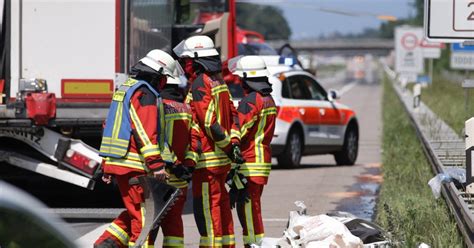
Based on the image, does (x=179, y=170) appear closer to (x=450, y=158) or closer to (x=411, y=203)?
(x=411, y=203)

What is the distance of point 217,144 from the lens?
8.77 metres

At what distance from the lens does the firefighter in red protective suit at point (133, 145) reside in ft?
26.3

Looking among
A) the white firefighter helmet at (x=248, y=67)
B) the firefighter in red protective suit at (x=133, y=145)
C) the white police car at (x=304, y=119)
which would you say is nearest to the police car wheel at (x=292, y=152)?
the white police car at (x=304, y=119)

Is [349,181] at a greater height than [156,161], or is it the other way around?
[156,161]

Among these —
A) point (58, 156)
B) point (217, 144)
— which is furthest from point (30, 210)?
point (58, 156)

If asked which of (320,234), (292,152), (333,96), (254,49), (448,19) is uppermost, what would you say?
(448,19)

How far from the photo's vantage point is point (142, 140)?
8.00 metres

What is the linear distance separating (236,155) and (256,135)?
0.52 metres

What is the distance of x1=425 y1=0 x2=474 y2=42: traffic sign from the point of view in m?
8.47

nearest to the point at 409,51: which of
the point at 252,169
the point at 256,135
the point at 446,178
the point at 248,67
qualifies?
the point at 446,178

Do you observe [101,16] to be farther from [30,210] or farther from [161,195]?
[30,210]

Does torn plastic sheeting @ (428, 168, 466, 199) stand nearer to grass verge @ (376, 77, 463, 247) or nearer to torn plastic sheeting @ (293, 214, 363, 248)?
grass verge @ (376, 77, 463, 247)

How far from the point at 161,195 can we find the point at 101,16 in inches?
159

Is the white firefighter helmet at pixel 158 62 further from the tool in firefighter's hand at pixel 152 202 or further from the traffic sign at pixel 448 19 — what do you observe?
the traffic sign at pixel 448 19
